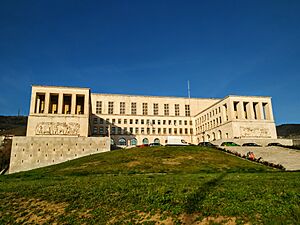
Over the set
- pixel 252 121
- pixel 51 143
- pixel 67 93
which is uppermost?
pixel 67 93

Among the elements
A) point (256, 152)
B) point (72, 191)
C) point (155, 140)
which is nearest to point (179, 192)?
A: point (72, 191)

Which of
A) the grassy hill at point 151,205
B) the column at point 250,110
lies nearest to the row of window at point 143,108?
the column at point 250,110

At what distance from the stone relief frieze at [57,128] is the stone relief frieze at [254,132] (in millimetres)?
45550

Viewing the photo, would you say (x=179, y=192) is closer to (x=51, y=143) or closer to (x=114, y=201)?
(x=114, y=201)

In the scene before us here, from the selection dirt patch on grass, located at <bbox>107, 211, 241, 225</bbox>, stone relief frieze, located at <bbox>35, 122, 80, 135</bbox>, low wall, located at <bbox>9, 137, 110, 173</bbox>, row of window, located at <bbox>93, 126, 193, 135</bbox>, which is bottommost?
dirt patch on grass, located at <bbox>107, 211, 241, 225</bbox>

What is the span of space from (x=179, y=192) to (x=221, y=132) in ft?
220

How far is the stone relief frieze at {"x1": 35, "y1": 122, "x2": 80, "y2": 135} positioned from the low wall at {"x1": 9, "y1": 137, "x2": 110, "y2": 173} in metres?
7.49

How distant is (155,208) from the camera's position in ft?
37.3

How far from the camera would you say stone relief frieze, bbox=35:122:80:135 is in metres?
56.8

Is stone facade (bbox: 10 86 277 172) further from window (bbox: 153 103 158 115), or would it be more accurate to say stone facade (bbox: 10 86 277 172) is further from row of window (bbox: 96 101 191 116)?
window (bbox: 153 103 158 115)

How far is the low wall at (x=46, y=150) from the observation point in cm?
4756

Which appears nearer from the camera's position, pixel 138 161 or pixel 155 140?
pixel 138 161

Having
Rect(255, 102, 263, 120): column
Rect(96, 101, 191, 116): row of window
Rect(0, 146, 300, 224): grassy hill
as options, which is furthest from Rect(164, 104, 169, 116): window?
Rect(0, 146, 300, 224): grassy hill

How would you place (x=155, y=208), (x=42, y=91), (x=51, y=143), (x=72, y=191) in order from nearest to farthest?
(x=155, y=208)
(x=72, y=191)
(x=51, y=143)
(x=42, y=91)
